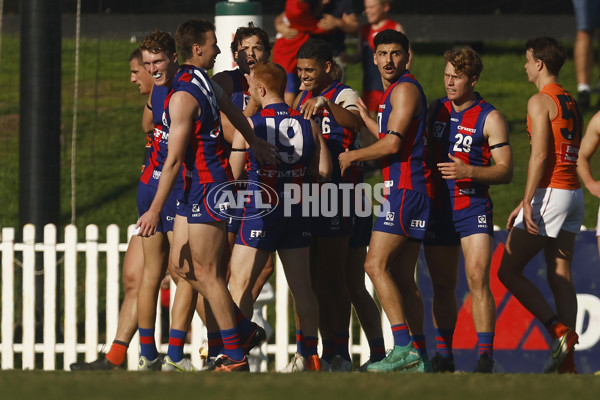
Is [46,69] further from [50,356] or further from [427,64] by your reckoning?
[427,64]

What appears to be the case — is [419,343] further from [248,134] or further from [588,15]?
[588,15]

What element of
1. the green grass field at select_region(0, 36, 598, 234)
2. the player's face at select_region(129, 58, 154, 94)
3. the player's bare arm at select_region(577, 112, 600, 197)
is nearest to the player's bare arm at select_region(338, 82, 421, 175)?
the player's bare arm at select_region(577, 112, 600, 197)

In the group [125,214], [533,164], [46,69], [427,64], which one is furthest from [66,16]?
[533,164]

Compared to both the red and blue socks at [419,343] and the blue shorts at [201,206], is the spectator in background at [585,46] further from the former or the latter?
the blue shorts at [201,206]

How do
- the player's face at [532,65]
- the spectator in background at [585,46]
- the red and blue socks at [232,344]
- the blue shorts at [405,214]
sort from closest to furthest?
the red and blue socks at [232,344], the blue shorts at [405,214], the player's face at [532,65], the spectator in background at [585,46]

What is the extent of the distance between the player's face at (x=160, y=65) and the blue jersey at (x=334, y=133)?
1.06 meters

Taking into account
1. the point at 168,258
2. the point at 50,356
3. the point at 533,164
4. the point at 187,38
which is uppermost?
the point at 187,38

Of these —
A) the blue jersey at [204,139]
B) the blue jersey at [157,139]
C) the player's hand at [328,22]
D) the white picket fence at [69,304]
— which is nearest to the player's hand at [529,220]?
the blue jersey at [204,139]

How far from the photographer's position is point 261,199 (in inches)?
309

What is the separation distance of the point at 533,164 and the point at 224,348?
102 inches

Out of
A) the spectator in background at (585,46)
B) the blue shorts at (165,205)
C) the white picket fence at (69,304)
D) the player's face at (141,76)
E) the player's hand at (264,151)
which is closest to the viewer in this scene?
the player's hand at (264,151)

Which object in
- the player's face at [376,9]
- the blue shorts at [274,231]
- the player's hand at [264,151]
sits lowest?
the blue shorts at [274,231]

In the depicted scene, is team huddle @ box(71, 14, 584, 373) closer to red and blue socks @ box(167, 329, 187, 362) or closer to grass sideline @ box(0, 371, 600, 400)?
red and blue socks @ box(167, 329, 187, 362)

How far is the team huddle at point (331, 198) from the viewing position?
298 inches
